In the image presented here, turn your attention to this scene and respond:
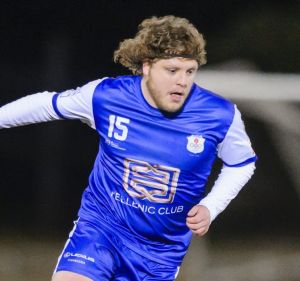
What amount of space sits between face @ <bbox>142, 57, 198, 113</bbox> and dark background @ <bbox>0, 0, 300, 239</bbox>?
1514 millimetres

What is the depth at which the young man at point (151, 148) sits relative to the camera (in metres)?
3.83

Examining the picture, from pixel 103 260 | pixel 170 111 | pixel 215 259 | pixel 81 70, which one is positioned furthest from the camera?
pixel 215 259

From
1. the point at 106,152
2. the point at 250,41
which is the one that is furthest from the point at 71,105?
the point at 250,41

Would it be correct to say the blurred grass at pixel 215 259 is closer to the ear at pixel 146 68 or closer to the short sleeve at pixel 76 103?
the short sleeve at pixel 76 103

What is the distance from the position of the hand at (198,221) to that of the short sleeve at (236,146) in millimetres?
391

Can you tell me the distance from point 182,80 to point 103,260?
2.79 ft

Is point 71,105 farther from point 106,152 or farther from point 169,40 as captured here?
point 169,40

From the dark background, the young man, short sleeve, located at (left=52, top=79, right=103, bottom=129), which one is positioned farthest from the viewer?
the dark background

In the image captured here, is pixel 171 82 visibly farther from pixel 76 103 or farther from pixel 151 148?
pixel 76 103

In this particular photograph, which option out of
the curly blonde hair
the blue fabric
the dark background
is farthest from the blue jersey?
the dark background

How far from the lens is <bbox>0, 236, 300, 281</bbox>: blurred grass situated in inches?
214

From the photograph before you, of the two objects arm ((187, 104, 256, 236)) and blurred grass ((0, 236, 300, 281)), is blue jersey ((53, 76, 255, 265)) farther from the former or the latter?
blurred grass ((0, 236, 300, 281))

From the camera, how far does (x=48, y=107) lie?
3.94 m

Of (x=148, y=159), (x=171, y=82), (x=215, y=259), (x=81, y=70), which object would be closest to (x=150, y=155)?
(x=148, y=159)
